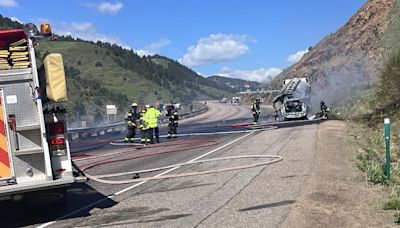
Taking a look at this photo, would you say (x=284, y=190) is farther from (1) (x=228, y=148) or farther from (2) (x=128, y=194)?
(1) (x=228, y=148)

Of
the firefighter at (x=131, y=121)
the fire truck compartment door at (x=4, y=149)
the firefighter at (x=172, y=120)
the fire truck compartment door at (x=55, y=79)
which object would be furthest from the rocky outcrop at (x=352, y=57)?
the fire truck compartment door at (x=4, y=149)

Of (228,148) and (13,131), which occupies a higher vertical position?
(13,131)

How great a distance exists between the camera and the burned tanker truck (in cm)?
3416

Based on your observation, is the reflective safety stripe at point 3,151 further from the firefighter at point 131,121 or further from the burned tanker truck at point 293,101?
the burned tanker truck at point 293,101

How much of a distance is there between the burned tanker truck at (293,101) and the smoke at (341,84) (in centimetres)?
336

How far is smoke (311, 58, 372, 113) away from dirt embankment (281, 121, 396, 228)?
32.6 metres

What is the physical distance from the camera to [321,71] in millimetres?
68812

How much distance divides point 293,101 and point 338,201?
27236mm

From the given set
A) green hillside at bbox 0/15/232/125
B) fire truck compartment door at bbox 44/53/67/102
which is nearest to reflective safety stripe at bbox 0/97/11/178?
fire truck compartment door at bbox 44/53/67/102

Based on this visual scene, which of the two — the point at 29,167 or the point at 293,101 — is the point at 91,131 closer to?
the point at 293,101

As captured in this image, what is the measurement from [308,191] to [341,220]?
1.68m

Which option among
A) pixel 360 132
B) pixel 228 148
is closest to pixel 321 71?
pixel 360 132

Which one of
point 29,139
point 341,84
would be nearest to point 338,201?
point 29,139

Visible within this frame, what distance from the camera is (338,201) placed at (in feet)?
25.2
